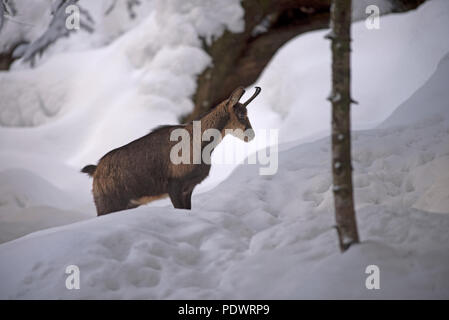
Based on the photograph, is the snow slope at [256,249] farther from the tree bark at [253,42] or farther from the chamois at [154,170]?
the tree bark at [253,42]

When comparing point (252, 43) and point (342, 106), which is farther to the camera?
point (252, 43)

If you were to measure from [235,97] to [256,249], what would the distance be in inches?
51.7

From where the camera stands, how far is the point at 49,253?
310cm

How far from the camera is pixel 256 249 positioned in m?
3.31

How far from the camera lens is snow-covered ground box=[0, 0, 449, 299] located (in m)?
2.85

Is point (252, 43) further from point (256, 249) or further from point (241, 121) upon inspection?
point (256, 249)

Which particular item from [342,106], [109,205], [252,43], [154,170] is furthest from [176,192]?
[252,43]

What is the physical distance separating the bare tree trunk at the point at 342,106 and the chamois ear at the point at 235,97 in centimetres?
118

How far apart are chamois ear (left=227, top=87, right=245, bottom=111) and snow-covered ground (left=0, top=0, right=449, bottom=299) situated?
89 centimetres

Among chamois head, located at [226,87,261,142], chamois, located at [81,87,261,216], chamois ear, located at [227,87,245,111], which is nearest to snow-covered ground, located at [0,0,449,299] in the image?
chamois, located at [81,87,261,216]

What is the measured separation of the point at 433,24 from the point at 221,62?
293cm

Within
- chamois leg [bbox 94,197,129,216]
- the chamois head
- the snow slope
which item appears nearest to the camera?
the snow slope

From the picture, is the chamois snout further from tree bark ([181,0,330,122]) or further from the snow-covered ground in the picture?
tree bark ([181,0,330,122])

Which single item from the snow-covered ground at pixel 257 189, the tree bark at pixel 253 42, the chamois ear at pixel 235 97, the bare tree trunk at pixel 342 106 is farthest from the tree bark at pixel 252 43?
the bare tree trunk at pixel 342 106
